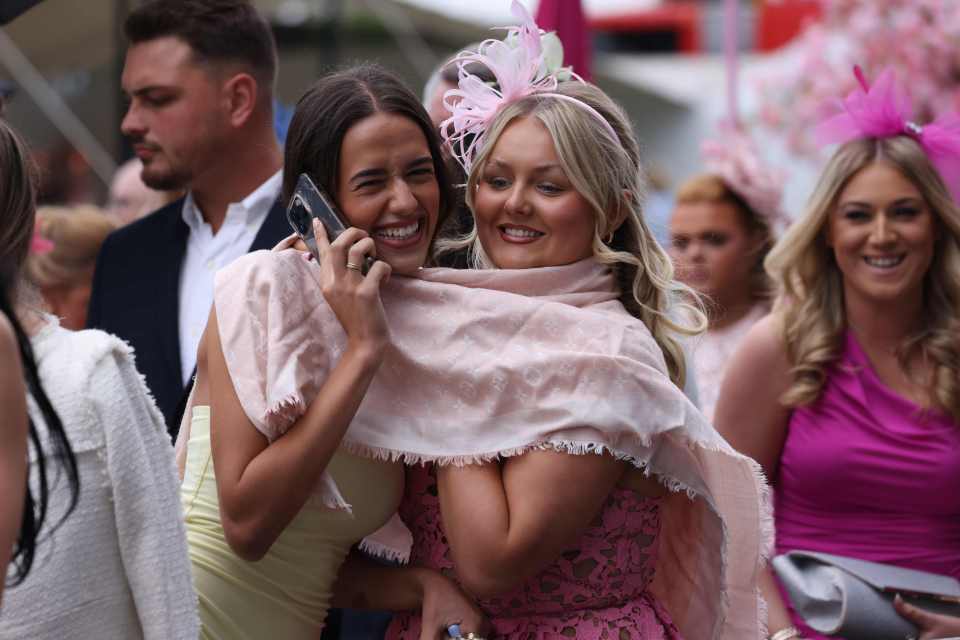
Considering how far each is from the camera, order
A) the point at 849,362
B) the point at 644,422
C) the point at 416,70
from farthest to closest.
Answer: the point at 416,70 → the point at 849,362 → the point at 644,422

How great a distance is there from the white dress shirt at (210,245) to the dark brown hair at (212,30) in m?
0.41

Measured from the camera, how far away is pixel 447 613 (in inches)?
112

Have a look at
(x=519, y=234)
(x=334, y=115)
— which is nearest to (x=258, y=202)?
(x=334, y=115)

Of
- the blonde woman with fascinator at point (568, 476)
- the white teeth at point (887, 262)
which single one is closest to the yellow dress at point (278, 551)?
the blonde woman with fascinator at point (568, 476)

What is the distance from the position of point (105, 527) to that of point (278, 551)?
0.49 m

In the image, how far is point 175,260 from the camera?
4.41 meters

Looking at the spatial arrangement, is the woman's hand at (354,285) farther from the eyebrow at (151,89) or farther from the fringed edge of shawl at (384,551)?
the eyebrow at (151,89)

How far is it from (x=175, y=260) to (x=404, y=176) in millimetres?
1592

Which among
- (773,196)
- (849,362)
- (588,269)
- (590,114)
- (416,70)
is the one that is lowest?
(416,70)

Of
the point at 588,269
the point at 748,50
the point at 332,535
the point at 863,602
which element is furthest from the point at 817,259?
the point at 748,50

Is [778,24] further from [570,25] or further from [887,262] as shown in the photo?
[887,262]

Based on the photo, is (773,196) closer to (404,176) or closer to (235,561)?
(404,176)

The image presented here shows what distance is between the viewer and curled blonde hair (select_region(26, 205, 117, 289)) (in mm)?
5531

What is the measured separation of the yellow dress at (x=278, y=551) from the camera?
9.39ft
